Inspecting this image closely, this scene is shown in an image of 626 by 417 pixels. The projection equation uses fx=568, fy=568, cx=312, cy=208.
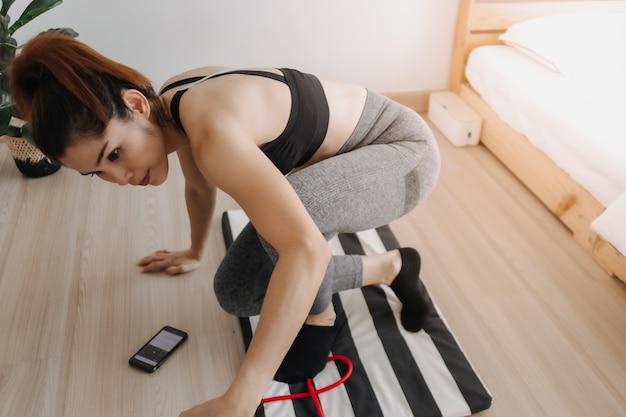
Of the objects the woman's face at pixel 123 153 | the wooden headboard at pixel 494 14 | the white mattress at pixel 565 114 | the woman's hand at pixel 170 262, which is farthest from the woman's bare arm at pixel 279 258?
the wooden headboard at pixel 494 14

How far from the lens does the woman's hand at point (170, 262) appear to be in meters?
1.60

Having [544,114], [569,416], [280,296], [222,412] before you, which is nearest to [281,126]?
[280,296]

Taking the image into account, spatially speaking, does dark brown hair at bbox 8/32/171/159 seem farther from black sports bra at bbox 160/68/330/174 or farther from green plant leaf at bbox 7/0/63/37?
green plant leaf at bbox 7/0/63/37

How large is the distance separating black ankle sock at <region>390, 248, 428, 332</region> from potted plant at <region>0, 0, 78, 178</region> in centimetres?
101

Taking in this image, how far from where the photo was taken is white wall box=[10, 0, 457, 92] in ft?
6.85

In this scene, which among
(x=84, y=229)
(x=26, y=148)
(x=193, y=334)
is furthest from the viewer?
(x=26, y=148)

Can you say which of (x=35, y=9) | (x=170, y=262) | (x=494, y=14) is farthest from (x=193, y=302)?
(x=494, y=14)

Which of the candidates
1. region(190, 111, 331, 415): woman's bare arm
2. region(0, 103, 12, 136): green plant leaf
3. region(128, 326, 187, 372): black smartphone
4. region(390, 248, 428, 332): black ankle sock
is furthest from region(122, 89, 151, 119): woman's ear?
region(0, 103, 12, 136): green plant leaf

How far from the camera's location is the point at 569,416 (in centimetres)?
125

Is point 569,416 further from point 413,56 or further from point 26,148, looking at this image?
point 26,148

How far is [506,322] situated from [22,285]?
1317 millimetres

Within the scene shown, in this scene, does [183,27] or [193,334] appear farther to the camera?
[183,27]

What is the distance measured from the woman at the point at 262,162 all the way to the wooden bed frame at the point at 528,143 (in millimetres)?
633

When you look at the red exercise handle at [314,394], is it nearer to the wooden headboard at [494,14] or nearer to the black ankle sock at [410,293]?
the black ankle sock at [410,293]
